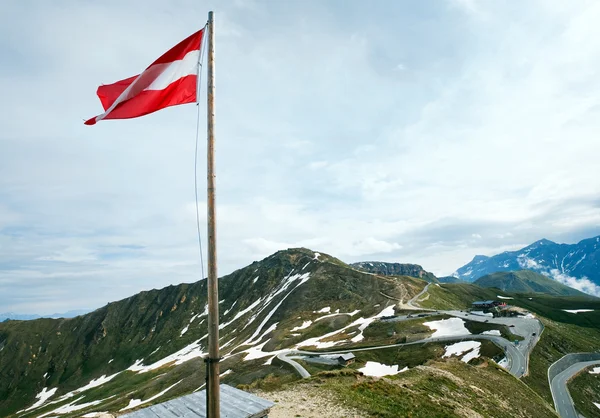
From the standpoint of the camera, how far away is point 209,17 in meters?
11.0

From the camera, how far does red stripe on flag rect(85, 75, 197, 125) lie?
11.8m

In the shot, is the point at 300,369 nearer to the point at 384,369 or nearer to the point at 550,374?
the point at 384,369

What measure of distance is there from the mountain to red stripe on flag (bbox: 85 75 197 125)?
68174 mm

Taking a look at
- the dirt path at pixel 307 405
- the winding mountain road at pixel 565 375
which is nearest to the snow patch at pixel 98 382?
the dirt path at pixel 307 405

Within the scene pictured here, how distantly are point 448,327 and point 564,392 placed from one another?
34.0m

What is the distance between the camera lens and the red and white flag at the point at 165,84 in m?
11.7

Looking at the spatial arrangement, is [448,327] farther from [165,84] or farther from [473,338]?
A: [165,84]

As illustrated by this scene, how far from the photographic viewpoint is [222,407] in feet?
52.5

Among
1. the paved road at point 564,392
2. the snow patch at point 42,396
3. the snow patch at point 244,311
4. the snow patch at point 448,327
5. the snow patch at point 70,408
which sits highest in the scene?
the snow patch at point 244,311

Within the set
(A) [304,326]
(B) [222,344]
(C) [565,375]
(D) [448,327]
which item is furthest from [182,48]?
(B) [222,344]

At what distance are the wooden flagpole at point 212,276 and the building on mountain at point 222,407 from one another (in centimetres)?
725

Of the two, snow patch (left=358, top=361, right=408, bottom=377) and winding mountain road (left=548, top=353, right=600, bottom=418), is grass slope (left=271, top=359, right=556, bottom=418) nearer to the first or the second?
winding mountain road (left=548, top=353, right=600, bottom=418)

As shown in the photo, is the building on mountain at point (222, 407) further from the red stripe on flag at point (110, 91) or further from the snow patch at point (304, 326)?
the snow patch at point (304, 326)

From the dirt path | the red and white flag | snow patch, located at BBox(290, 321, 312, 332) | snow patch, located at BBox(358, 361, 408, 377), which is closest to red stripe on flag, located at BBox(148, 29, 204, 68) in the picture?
the red and white flag
